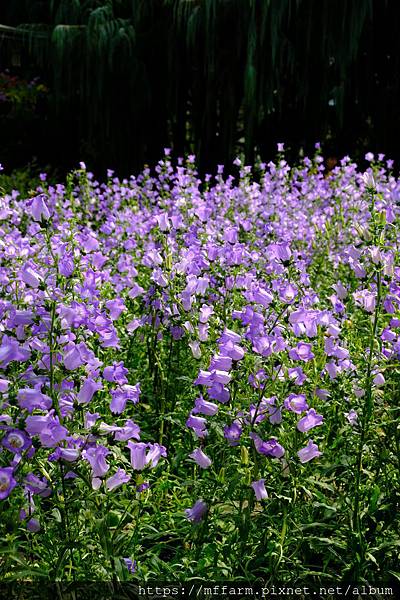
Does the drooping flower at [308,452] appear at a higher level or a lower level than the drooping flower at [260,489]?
higher

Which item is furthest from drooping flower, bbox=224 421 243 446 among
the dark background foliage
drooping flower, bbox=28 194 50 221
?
the dark background foliage

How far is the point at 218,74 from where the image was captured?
8.06 metres

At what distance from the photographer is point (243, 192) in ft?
15.2

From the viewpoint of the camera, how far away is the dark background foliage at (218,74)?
7547mm

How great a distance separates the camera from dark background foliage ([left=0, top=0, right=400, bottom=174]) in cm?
755

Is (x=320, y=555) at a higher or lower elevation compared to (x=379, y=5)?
lower

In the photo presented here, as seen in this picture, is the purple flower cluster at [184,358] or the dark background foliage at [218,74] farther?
the dark background foliage at [218,74]

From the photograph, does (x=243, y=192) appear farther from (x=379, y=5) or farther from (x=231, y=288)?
(x=379, y=5)

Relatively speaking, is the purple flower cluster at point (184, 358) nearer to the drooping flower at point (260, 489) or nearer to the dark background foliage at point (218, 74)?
the drooping flower at point (260, 489)

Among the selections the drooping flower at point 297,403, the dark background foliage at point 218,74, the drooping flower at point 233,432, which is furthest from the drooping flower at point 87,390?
the dark background foliage at point 218,74

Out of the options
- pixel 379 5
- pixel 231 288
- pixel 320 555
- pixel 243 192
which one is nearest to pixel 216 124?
pixel 379 5

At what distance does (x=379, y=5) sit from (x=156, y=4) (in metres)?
2.32

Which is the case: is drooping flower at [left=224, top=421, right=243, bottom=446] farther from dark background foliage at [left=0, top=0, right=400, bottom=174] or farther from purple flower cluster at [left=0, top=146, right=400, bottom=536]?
dark background foliage at [left=0, top=0, right=400, bottom=174]

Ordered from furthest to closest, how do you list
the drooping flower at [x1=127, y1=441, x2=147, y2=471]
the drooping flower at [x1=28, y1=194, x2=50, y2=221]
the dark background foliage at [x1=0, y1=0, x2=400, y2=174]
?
1. the dark background foliage at [x1=0, y1=0, x2=400, y2=174]
2. the drooping flower at [x1=28, y1=194, x2=50, y2=221]
3. the drooping flower at [x1=127, y1=441, x2=147, y2=471]
